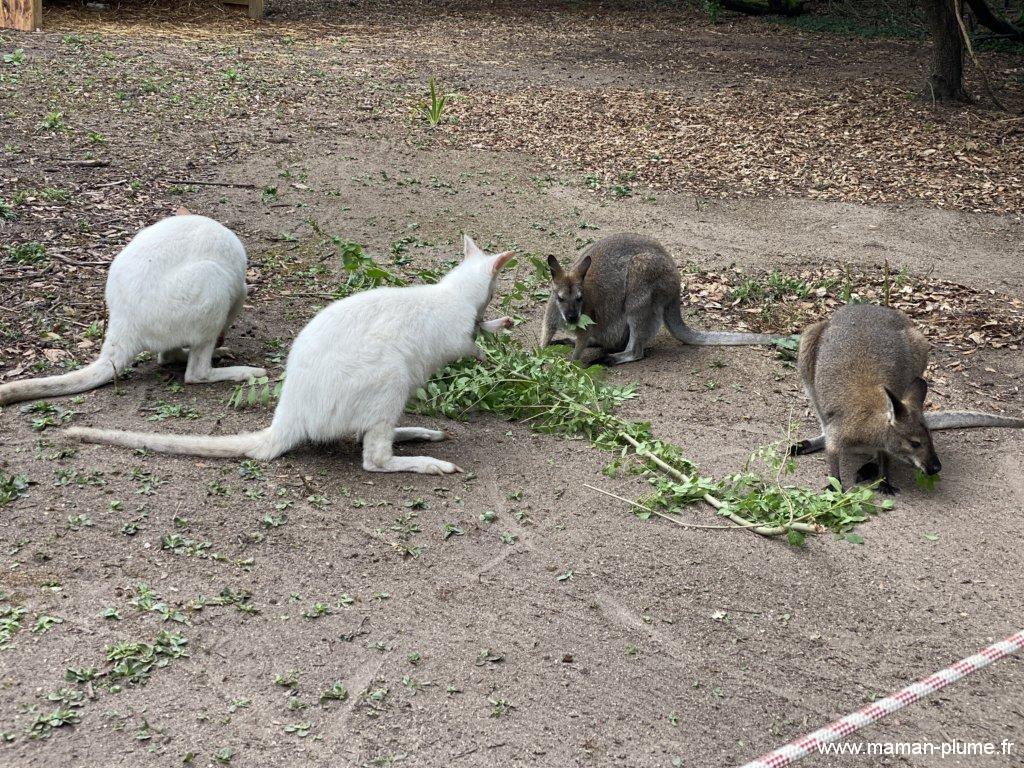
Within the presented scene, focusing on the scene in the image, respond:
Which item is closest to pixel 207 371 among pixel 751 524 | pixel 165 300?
pixel 165 300

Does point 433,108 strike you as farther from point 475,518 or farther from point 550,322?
point 475,518

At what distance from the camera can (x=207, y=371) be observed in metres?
4.75

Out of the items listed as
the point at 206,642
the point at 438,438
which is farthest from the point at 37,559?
the point at 438,438

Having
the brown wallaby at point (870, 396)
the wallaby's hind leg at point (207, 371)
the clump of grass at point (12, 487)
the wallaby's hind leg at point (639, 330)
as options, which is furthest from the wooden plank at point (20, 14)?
the brown wallaby at point (870, 396)

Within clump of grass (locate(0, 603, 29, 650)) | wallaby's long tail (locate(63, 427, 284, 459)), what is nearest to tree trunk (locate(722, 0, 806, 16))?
wallaby's long tail (locate(63, 427, 284, 459))

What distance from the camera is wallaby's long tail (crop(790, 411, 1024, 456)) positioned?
4906 millimetres

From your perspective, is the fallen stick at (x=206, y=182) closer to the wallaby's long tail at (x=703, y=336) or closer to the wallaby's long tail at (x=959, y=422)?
the wallaby's long tail at (x=703, y=336)

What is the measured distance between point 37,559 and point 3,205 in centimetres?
408

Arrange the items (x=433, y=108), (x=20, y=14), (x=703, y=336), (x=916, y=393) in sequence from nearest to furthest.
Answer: (x=916, y=393), (x=703, y=336), (x=433, y=108), (x=20, y=14)

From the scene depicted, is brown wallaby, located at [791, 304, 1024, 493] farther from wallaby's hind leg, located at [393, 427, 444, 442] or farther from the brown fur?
wallaby's hind leg, located at [393, 427, 444, 442]

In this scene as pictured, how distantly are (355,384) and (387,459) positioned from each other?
0.34 metres

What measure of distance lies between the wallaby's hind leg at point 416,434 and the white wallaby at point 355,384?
0.44ft

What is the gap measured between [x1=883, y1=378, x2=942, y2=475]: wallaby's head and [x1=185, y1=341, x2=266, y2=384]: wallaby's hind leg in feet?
9.41

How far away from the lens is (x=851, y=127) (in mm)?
10328
